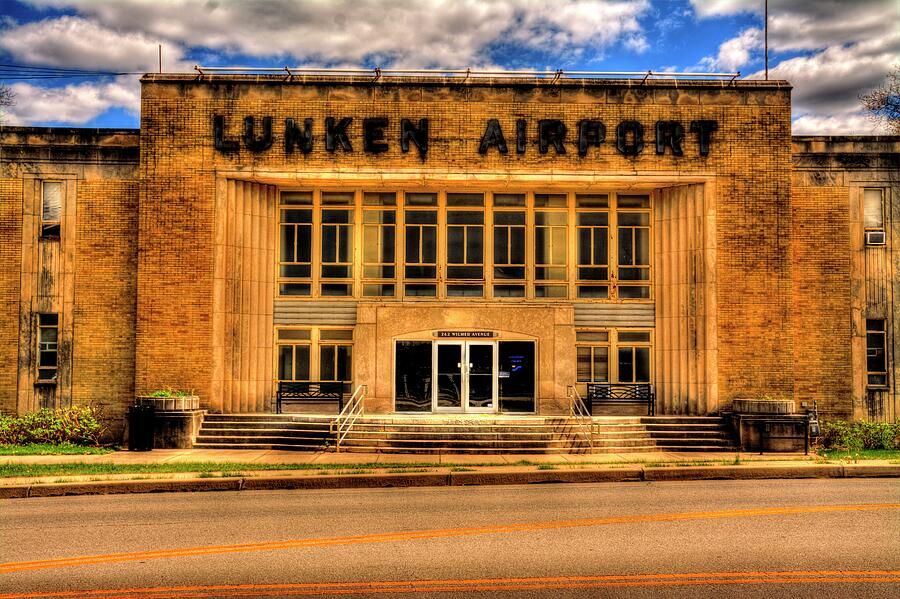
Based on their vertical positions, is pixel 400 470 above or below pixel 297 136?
below

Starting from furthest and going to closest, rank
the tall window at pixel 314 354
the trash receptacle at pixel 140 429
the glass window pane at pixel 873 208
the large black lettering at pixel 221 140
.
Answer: the tall window at pixel 314 354 → the glass window pane at pixel 873 208 → the large black lettering at pixel 221 140 → the trash receptacle at pixel 140 429

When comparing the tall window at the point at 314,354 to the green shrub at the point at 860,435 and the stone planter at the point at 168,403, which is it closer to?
the stone planter at the point at 168,403

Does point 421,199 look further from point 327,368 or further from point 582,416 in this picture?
point 582,416

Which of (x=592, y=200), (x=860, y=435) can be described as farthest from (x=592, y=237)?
(x=860, y=435)

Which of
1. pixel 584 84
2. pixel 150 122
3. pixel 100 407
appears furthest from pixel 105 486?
pixel 584 84

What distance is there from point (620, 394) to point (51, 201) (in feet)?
52.6

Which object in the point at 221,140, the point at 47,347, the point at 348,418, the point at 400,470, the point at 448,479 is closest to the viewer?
the point at 448,479

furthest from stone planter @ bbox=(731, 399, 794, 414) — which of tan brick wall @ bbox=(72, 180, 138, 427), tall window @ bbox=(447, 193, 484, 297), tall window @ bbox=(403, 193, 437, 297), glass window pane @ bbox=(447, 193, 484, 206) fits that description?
tan brick wall @ bbox=(72, 180, 138, 427)

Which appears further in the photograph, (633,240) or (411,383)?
(633,240)

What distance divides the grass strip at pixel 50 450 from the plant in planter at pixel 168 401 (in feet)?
4.48

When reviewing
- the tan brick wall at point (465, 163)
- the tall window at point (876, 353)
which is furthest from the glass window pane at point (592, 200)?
the tall window at point (876, 353)

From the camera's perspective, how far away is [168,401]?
17938mm

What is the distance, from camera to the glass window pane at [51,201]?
66.3ft

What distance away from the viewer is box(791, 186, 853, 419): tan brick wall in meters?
19.8
